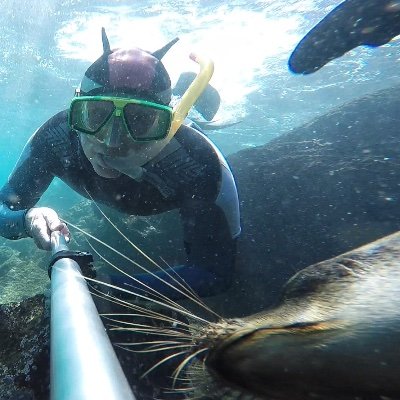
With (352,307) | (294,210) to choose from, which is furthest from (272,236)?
(352,307)

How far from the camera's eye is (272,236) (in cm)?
601

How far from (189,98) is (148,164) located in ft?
2.85

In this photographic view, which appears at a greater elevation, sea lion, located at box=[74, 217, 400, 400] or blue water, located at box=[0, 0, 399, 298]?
blue water, located at box=[0, 0, 399, 298]

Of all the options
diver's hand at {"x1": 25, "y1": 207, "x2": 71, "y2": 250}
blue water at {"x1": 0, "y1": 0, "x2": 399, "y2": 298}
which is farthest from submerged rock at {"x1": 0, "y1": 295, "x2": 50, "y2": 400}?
blue water at {"x1": 0, "y1": 0, "x2": 399, "y2": 298}

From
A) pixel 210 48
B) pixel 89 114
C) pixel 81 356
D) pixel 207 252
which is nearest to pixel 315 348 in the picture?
pixel 81 356

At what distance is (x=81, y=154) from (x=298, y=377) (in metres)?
3.33

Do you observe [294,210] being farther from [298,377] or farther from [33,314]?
[298,377]

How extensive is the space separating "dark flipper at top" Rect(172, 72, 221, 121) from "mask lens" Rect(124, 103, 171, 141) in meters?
6.16

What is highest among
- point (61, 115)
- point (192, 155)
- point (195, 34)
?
point (195, 34)

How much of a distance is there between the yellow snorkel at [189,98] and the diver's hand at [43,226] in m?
1.36

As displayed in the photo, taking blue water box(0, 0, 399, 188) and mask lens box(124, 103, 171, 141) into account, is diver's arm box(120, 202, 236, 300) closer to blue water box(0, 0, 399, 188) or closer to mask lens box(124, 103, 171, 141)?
mask lens box(124, 103, 171, 141)

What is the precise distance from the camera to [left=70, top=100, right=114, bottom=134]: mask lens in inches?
124

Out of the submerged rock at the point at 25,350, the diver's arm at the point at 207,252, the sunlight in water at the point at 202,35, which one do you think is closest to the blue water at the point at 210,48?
the sunlight in water at the point at 202,35

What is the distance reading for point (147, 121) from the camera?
3191mm
